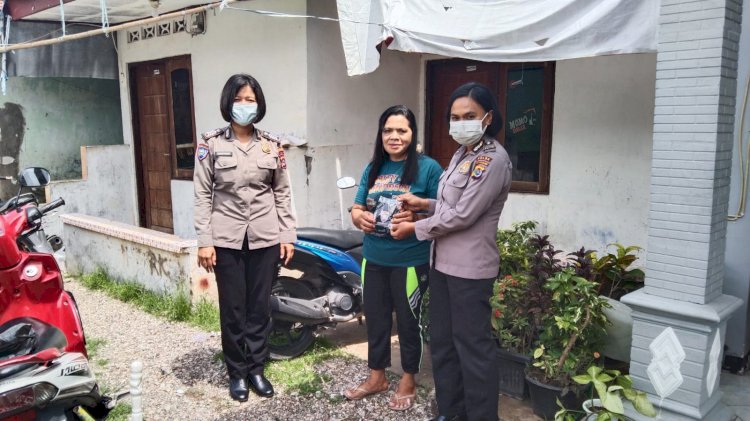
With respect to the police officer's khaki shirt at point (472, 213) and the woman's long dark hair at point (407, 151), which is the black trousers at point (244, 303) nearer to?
the woman's long dark hair at point (407, 151)

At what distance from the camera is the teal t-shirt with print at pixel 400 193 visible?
10.4 feet

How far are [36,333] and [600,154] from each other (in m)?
4.16

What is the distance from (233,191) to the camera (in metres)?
3.34

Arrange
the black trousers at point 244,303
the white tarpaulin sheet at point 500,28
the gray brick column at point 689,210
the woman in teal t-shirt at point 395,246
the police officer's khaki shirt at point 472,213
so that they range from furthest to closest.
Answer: the white tarpaulin sheet at point 500,28 < the black trousers at point 244,303 < the woman in teal t-shirt at point 395,246 < the police officer's khaki shirt at point 472,213 < the gray brick column at point 689,210

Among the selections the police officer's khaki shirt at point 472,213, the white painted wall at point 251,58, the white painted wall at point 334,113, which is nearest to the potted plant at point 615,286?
the police officer's khaki shirt at point 472,213

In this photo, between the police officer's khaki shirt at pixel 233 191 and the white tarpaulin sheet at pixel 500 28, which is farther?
the white tarpaulin sheet at pixel 500 28

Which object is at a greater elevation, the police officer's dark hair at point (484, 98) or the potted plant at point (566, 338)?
the police officer's dark hair at point (484, 98)

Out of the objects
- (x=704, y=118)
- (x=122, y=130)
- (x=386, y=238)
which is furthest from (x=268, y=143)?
(x=122, y=130)

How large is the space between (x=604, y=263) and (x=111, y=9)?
6009mm

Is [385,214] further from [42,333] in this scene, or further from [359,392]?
[42,333]

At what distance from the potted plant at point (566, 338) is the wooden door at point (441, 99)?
301cm

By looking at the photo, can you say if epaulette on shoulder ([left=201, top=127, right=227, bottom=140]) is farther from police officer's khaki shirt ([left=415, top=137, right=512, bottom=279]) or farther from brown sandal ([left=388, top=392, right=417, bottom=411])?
brown sandal ([left=388, top=392, right=417, bottom=411])

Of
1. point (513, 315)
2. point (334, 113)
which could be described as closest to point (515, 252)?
point (513, 315)

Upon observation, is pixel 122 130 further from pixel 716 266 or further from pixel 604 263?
pixel 716 266
